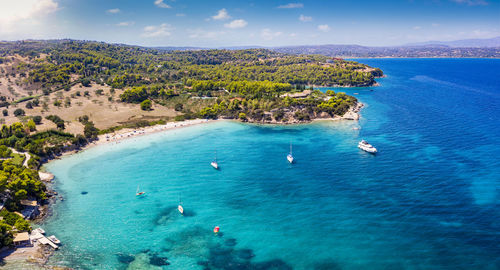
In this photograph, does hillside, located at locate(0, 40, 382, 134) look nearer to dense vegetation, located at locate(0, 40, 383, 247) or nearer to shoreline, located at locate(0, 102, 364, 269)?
dense vegetation, located at locate(0, 40, 383, 247)

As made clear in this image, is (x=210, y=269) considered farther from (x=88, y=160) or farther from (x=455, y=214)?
(x=88, y=160)

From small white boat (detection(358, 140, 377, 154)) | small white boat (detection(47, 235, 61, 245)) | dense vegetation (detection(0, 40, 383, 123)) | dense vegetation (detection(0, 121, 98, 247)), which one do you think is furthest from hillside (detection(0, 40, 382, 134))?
small white boat (detection(47, 235, 61, 245))

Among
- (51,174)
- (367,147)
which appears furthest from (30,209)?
(367,147)

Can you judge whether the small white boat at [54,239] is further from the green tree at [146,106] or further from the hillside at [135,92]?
the green tree at [146,106]

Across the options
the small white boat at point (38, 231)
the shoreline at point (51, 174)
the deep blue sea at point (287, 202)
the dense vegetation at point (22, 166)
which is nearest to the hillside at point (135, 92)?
the shoreline at point (51, 174)

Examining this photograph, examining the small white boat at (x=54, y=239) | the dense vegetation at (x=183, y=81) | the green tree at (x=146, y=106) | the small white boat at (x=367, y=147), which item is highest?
the dense vegetation at (x=183, y=81)

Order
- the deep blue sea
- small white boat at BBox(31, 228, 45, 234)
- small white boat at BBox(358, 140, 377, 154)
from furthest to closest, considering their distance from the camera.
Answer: small white boat at BBox(358, 140, 377, 154)
small white boat at BBox(31, 228, 45, 234)
the deep blue sea
